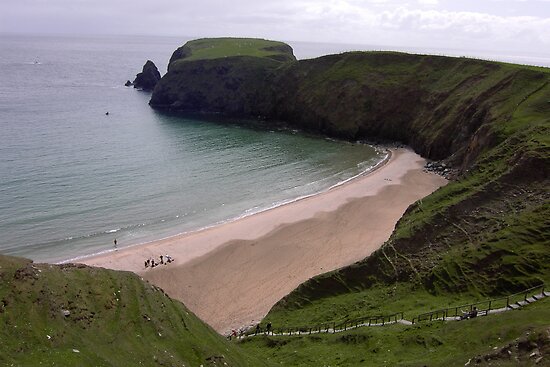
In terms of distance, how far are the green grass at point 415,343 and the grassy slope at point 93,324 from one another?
4.41 meters

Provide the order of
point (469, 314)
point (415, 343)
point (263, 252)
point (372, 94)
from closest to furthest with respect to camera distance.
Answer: point (415, 343), point (469, 314), point (263, 252), point (372, 94)

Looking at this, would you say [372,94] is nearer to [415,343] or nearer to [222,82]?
[222,82]

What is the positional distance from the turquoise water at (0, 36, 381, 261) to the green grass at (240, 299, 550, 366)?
3411 cm

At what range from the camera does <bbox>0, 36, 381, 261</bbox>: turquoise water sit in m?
63.0

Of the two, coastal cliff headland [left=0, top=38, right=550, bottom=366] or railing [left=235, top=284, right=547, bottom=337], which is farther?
railing [left=235, top=284, right=547, bottom=337]

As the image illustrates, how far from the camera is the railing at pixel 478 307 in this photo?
100ft

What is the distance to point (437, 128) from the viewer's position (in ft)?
322

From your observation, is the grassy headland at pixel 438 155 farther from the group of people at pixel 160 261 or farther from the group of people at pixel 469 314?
the group of people at pixel 160 261

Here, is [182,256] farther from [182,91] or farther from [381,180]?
[182,91]

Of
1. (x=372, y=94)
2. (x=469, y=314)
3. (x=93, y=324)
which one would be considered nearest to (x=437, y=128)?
(x=372, y=94)

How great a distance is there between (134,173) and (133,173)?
0.59 ft

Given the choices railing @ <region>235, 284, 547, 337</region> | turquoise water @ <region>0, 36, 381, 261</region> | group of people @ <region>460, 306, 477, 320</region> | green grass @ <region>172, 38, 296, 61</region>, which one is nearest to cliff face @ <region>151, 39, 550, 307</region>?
railing @ <region>235, 284, 547, 337</region>

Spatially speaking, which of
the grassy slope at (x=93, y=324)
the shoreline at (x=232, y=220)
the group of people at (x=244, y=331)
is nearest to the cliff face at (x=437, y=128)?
the group of people at (x=244, y=331)

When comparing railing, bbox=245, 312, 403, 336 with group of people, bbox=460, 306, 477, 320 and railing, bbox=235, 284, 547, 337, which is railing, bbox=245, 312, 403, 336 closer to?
railing, bbox=235, 284, 547, 337
